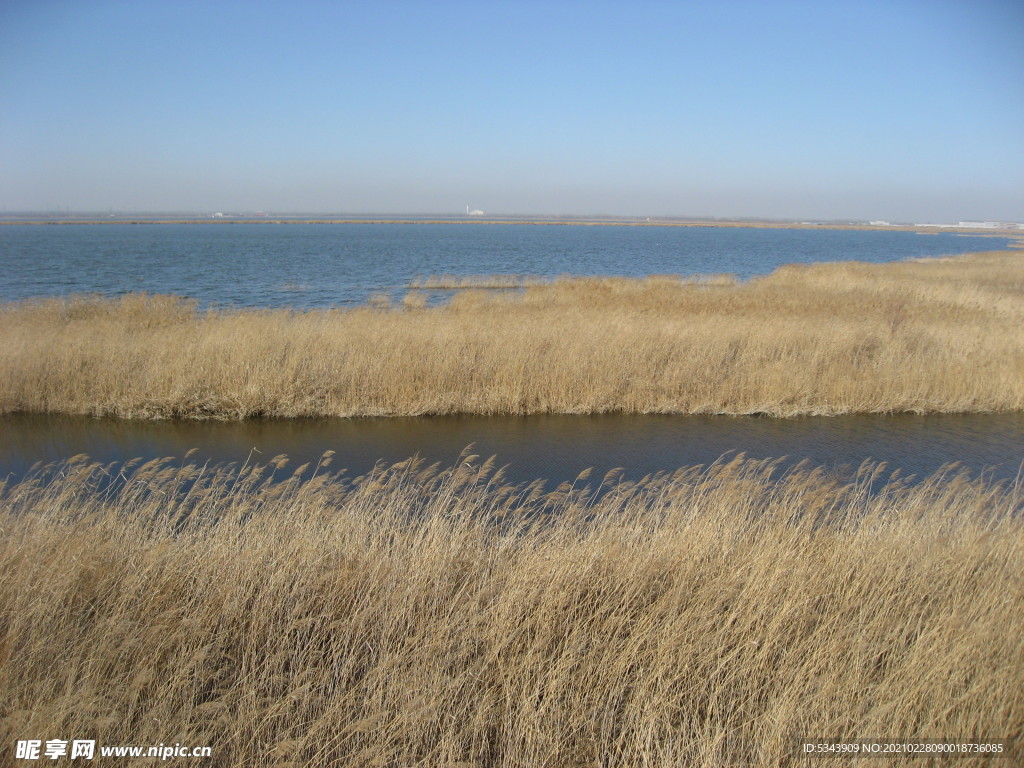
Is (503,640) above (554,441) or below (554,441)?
above

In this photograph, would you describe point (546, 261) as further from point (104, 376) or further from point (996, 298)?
point (104, 376)

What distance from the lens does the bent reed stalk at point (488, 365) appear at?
11594 millimetres

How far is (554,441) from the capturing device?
35.2 feet

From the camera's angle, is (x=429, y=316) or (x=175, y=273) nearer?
(x=429, y=316)

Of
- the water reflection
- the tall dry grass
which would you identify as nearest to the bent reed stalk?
the water reflection

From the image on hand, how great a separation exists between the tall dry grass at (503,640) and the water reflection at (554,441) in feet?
14.4

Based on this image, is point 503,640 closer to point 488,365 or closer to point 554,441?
point 554,441

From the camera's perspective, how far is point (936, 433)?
1153 cm

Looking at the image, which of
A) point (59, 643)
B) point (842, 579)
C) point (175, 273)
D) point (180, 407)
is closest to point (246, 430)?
point (180, 407)

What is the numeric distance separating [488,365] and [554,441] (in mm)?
2731

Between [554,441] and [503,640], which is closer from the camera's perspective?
[503,640]

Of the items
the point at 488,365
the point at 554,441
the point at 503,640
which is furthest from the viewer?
the point at 488,365

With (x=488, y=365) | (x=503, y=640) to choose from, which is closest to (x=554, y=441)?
(x=488, y=365)

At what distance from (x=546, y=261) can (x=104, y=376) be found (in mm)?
40980
